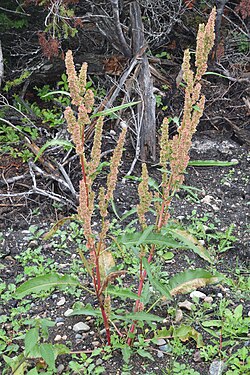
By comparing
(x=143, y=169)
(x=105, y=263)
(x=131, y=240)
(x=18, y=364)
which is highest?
(x=143, y=169)

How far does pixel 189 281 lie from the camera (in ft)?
9.37

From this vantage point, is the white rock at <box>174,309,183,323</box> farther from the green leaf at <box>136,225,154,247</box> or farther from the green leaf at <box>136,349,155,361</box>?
the green leaf at <box>136,225,154,247</box>

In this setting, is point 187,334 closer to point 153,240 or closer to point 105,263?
point 105,263

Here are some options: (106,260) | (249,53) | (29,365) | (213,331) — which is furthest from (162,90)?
(29,365)

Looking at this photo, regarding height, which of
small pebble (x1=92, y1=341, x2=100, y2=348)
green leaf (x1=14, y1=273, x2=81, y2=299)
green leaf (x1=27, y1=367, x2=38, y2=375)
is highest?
green leaf (x1=14, y1=273, x2=81, y2=299)

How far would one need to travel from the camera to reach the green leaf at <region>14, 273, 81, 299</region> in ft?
7.68

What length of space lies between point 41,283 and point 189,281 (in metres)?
0.86

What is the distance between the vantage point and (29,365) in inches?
103

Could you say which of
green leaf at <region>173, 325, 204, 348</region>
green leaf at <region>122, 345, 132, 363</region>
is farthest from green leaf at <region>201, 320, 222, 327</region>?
green leaf at <region>122, 345, 132, 363</region>

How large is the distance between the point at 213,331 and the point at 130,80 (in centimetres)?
237

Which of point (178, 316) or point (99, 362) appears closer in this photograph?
point (99, 362)

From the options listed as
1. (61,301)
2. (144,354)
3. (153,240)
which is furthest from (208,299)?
(153,240)

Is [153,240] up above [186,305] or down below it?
above

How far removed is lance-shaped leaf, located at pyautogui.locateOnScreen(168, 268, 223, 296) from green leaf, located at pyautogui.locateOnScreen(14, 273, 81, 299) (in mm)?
546
